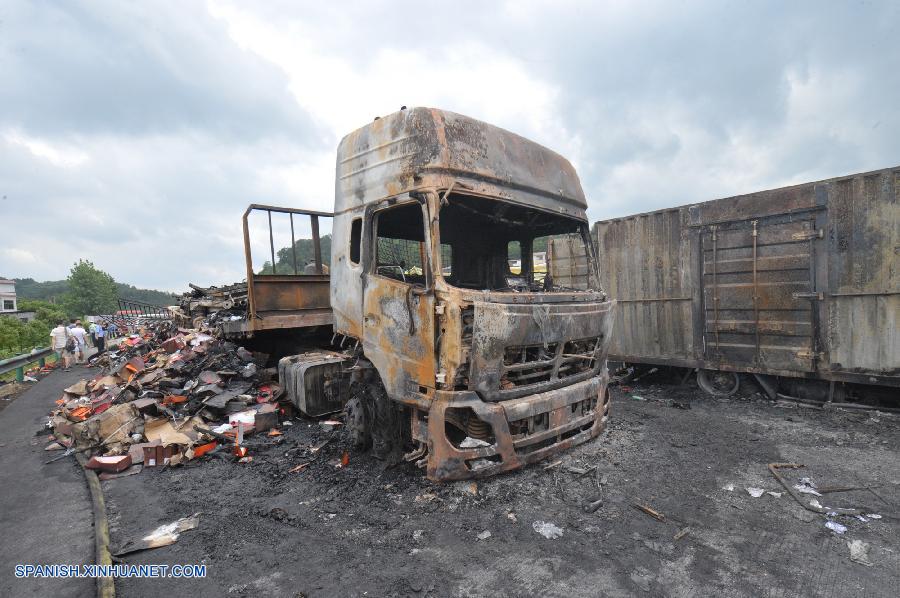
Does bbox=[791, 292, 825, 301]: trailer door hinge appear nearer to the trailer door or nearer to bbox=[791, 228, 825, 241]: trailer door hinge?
the trailer door

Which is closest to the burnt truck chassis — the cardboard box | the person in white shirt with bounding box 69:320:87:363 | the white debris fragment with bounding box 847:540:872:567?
the white debris fragment with bounding box 847:540:872:567

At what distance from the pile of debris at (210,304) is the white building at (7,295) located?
64.2 m

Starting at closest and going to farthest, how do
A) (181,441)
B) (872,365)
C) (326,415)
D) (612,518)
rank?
(612,518) < (181,441) < (872,365) < (326,415)

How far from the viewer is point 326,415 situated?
5891 mm

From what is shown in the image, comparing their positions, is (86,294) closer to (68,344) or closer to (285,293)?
(68,344)

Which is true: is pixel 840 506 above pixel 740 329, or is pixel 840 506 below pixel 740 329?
below

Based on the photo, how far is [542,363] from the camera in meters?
3.50

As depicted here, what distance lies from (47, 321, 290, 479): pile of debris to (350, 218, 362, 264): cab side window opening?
251 centimetres

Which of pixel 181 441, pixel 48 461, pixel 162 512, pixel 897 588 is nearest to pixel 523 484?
pixel 897 588

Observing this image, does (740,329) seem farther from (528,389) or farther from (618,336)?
(528,389)

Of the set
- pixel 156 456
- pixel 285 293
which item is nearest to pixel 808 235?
pixel 285 293

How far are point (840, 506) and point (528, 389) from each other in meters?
2.50

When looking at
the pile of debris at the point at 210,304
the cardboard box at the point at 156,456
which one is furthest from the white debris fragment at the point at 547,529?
the pile of debris at the point at 210,304

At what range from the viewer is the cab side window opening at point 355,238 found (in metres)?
4.13
